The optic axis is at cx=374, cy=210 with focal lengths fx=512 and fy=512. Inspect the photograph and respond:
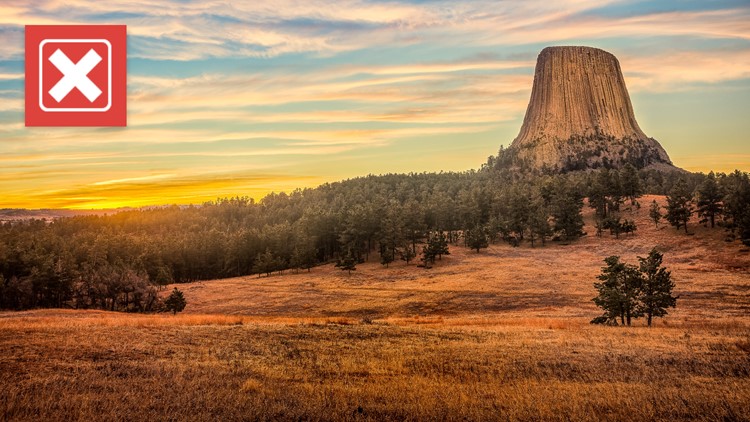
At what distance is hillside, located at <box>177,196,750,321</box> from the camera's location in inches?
2549

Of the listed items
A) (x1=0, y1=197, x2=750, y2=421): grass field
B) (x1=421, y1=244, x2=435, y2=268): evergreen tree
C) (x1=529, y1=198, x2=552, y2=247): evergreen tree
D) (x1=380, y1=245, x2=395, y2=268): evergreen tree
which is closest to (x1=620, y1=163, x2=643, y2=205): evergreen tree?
(x1=529, y1=198, x2=552, y2=247): evergreen tree

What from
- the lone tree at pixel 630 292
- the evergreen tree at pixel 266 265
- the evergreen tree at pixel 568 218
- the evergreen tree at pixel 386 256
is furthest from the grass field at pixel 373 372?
the evergreen tree at pixel 266 265

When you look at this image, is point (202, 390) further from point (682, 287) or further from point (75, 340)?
point (682, 287)

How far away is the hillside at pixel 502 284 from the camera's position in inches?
2549

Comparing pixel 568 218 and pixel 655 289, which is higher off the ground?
pixel 568 218

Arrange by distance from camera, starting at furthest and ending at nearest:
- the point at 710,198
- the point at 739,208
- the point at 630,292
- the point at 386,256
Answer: the point at 386,256 → the point at 710,198 → the point at 739,208 → the point at 630,292

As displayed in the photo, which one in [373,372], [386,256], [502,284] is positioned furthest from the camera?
[386,256]

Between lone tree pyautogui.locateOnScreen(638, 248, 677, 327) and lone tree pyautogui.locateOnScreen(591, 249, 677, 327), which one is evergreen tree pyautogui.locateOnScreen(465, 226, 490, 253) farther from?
lone tree pyautogui.locateOnScreen(638, 248, 677, 327)

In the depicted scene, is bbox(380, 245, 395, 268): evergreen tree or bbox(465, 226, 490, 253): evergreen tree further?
bbox(465, 226, 490, 253): evergreen tree

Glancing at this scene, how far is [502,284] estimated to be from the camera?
8519 cm

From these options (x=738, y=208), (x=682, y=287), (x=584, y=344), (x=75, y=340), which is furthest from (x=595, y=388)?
(x=738, y=208)

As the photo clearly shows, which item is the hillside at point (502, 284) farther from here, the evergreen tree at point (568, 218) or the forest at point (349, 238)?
the forest at point (349, 238)

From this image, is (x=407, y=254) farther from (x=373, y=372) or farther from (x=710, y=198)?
(x=373, y=372)

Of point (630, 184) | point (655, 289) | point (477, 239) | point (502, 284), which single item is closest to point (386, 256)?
point (477, 239)
